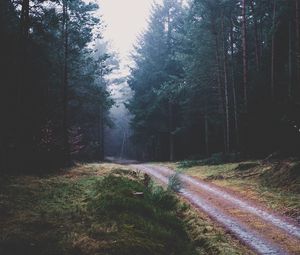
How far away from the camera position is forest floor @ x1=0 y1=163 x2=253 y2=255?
6.24 m

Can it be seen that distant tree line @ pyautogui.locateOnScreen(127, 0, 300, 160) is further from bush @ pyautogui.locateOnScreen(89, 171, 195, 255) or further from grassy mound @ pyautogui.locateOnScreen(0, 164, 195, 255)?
grassy mound @ pyautogui.locateOnScreen(0, 164, 195, 255)

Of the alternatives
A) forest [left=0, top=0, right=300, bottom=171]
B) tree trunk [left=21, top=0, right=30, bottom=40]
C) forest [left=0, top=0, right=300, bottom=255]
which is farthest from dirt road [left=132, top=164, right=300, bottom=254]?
tree trunk [left=21, top=0, right=30, bottom=40]

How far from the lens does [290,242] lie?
851 centimetres

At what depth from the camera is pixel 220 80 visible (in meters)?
32.6

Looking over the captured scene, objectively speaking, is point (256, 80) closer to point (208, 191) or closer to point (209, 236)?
point (208, 191)

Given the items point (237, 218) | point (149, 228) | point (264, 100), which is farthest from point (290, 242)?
point (264, 100)

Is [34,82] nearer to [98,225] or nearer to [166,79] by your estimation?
[98,225]

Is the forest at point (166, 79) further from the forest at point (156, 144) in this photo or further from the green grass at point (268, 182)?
the green grass at point (268, 182)

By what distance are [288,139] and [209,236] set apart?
516 inches

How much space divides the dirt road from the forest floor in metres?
0.40

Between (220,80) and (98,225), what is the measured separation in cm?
2674

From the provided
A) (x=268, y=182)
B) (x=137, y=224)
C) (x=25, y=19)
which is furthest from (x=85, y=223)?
(x=25, y=19)

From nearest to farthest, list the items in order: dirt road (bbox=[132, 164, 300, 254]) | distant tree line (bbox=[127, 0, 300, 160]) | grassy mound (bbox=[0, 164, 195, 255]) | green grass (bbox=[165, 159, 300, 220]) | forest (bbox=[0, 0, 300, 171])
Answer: grassy mound (bbox=[0, 164, 195, 255]), dirt road (bbox=[132, 164, 300, 254]), green grass (bbox=[165, 159, 300, 220]), forest (bbox=[0, 0, 300, 171]), distant tree line (bbox=[127, 0, 300, 160])

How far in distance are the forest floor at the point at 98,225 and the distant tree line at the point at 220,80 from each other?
1142cm
